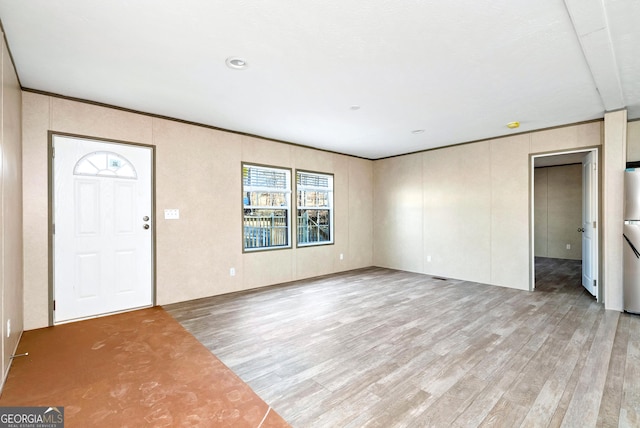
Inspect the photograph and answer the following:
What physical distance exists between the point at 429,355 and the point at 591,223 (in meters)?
3.82

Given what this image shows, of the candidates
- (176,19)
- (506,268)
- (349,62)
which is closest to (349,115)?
(349,62)

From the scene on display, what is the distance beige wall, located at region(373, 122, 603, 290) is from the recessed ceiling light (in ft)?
15.0

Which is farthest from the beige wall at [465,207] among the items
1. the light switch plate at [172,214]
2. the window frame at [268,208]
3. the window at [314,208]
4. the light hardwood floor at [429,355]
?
the light switch plate at [172,214]

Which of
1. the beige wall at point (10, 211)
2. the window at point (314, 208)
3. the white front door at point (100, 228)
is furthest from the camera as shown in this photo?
the window at point (314, 208)

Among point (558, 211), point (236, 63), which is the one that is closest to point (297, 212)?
→ point (236, 63)

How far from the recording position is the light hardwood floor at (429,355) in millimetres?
1930

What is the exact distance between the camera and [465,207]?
5.66 metres

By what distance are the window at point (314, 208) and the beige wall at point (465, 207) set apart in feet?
4.70

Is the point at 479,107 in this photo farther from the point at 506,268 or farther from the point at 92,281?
the point at 92,281

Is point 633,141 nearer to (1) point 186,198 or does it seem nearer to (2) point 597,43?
(2) point 597,43

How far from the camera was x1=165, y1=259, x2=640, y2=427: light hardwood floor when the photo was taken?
1.93 meters

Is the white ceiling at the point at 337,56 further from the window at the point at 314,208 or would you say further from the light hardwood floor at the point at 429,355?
the light hardwood floor at the point at 429,355

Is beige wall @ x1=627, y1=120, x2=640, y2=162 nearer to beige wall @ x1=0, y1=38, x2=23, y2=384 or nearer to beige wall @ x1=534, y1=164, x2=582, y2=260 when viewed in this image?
beige wall @ x1=534, y1=164, x2=582, y2=260

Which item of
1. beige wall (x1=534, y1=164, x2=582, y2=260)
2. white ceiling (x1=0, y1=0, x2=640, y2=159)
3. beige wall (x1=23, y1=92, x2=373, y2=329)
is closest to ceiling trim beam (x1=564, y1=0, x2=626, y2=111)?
white ceiling (x1=0, y1=0, x2=640, y2=159)
